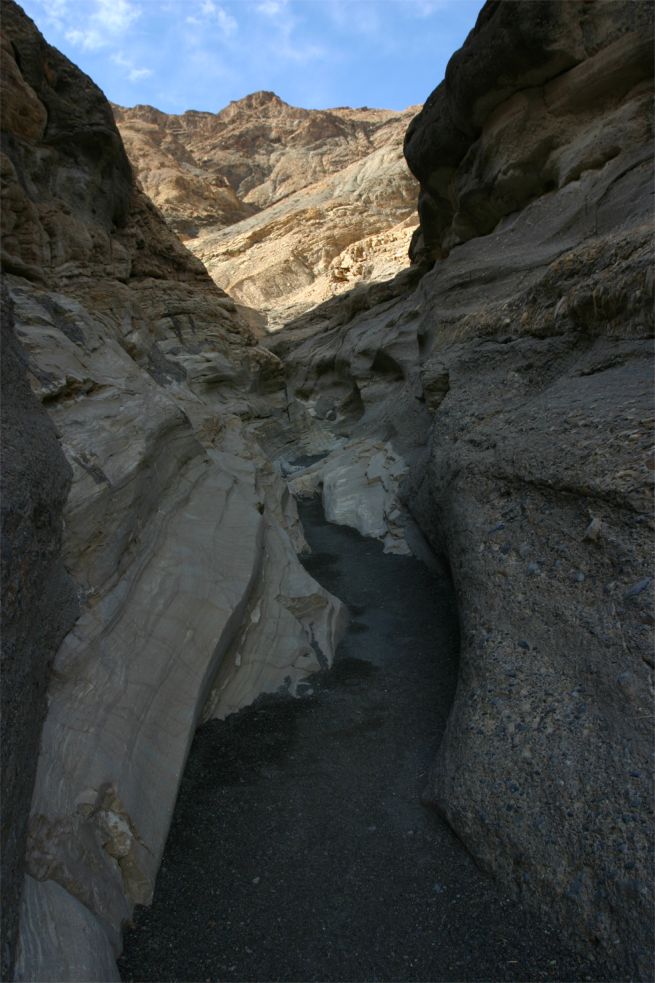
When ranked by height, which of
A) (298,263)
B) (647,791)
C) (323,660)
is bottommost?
(323,660)

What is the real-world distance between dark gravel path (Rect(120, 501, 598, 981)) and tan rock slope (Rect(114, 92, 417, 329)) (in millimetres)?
19816

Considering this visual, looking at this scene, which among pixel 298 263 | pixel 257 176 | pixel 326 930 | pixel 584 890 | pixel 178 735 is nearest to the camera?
pixel 584 890

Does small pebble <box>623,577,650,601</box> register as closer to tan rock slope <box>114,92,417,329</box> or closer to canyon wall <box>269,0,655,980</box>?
canyon wall <box>269,0,655,980</box>

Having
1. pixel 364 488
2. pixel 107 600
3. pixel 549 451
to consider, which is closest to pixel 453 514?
pixel 549 451

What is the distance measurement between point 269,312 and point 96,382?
63.5 ft

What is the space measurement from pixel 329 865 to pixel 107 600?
94.2 inches

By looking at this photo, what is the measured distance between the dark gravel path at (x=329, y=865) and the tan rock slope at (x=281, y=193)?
19816mm

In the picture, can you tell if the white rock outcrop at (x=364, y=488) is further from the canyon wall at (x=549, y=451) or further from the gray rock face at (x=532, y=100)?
the gray rock face at (x=532, y=100)

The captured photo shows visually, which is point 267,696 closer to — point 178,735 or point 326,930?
point 178,735

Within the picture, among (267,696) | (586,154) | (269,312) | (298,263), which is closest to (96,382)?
(267,696)

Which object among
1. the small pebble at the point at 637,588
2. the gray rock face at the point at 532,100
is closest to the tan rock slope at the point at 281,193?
the gray rock face at the point at 532,100

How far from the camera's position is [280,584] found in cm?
602

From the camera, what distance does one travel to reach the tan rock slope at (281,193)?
24781mm

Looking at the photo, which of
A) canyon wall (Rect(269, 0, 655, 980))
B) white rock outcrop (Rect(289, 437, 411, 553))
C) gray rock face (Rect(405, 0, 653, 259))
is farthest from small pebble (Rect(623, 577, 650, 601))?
gray rock face (Rect(405, 0, 653, 259))
